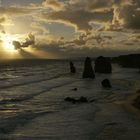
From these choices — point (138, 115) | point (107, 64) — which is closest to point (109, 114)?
point (138, 115)

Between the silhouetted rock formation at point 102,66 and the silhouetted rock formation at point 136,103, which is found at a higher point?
the silhouetted rock formation at point 102,66

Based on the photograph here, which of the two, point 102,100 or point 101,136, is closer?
point 101,136

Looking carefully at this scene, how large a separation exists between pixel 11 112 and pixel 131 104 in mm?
11126

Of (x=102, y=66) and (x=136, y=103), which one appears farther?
(x=102, y=66)

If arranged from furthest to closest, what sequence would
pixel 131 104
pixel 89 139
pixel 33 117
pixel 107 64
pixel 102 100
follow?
pixel 107 64
pixel 102 100
pixel 131 104
pixel 33 117
pixel 89 139

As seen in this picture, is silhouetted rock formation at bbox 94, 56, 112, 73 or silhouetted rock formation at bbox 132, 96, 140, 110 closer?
silhouetted rock formation at bbox 132, 96, 140, 110

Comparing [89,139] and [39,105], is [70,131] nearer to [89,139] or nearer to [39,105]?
[89,139]

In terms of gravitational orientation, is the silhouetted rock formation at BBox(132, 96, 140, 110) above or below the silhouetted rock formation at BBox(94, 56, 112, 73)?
below

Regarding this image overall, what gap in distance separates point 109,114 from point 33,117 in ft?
19.6

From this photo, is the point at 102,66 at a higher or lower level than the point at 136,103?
higher

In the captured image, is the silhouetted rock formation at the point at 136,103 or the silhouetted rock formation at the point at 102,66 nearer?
the silhouetted rock formation at the point at 136,103

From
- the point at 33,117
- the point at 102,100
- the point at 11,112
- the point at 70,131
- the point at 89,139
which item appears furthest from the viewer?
the point at 102,100

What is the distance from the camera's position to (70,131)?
21969 millimetres

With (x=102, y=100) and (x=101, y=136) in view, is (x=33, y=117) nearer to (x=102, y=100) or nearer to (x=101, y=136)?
(x=101, y=136)
